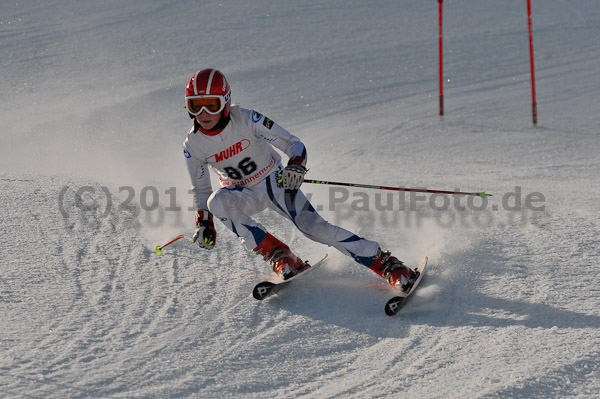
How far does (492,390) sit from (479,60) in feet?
39.0

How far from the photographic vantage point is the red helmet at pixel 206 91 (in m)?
4.77

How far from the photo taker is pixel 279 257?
5066mm

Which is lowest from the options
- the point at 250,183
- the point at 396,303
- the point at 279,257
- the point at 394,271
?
the point at 396,303

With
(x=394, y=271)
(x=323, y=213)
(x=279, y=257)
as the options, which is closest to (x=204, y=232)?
(x=279, y=257)

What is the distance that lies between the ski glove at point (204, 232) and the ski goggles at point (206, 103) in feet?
2.58

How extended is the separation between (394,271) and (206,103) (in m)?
1.79

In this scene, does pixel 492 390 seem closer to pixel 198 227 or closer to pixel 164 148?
pixel 198 227

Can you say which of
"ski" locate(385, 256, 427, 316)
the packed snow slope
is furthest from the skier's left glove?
"ski" locate(385, 256, 427, 316)

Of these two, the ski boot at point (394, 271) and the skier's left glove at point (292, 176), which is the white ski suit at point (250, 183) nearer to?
→ the ski boot at point (394, 271)

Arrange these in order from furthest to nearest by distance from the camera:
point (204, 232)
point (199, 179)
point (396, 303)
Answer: point (199, 179)
point (204, 232)
point (396, 303)

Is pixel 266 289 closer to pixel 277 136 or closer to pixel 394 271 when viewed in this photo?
pixel 394 271

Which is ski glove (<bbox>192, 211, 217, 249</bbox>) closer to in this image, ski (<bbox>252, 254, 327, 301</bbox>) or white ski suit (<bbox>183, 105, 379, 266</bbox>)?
white ski suit (<bbox>183, 105, 379, 266</bbox>)

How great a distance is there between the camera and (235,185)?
17.3 feet

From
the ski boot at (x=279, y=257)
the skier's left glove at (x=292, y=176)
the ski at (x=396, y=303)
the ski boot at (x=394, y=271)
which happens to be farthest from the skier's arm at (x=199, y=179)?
the ski at (x=396, y=303)
